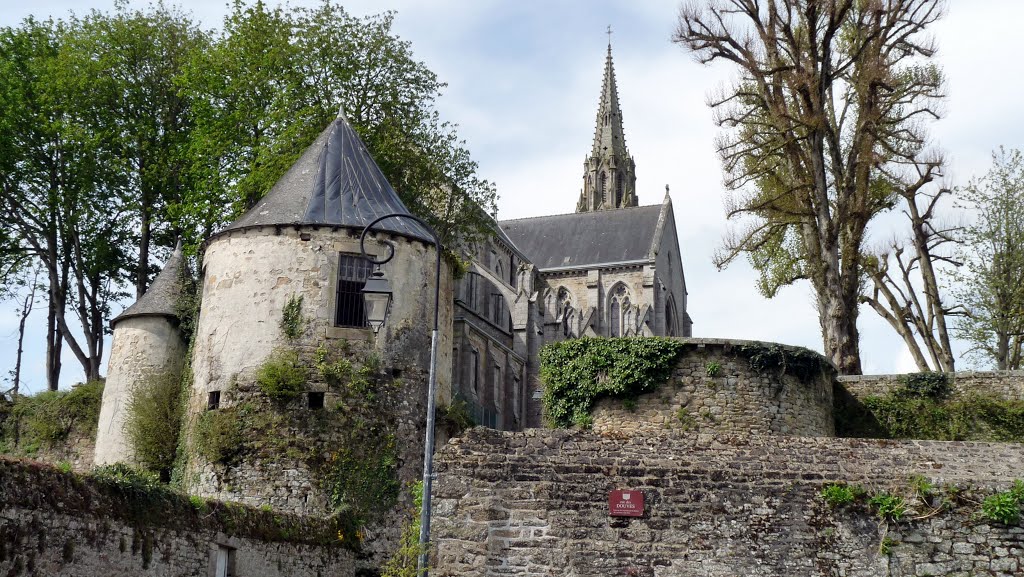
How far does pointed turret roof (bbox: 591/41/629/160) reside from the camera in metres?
78.3

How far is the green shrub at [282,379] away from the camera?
68.9ft

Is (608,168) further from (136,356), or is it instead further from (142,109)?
(136,356)

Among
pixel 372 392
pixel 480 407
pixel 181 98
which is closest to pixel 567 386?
pixel 372 392

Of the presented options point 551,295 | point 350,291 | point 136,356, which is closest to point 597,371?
point 350,291

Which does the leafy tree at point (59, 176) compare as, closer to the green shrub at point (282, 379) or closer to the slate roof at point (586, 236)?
the green shrub at point (282, 379)

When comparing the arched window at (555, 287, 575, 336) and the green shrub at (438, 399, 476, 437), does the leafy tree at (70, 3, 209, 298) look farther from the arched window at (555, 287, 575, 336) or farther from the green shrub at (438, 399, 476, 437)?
the arched window at (555, 287, 575, 336)

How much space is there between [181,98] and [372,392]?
14653 millimetres

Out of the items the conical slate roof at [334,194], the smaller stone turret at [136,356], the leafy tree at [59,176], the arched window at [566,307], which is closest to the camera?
the conical slate roof at [334,194]

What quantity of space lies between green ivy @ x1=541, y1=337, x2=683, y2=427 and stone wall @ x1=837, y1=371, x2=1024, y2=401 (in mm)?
4246

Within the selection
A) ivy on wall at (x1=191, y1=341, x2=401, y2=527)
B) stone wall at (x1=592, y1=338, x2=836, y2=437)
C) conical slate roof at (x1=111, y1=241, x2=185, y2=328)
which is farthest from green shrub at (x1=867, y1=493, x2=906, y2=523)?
conical slate roof at (x1=111, y1=241, x2=185, y2=328)

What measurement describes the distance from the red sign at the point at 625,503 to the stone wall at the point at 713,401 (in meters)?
6.41

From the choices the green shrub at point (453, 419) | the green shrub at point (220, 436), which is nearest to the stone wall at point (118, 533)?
the green shrub at point (220, 436)

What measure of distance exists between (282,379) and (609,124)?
199ft

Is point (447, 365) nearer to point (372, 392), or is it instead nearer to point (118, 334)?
point (372, 392)
